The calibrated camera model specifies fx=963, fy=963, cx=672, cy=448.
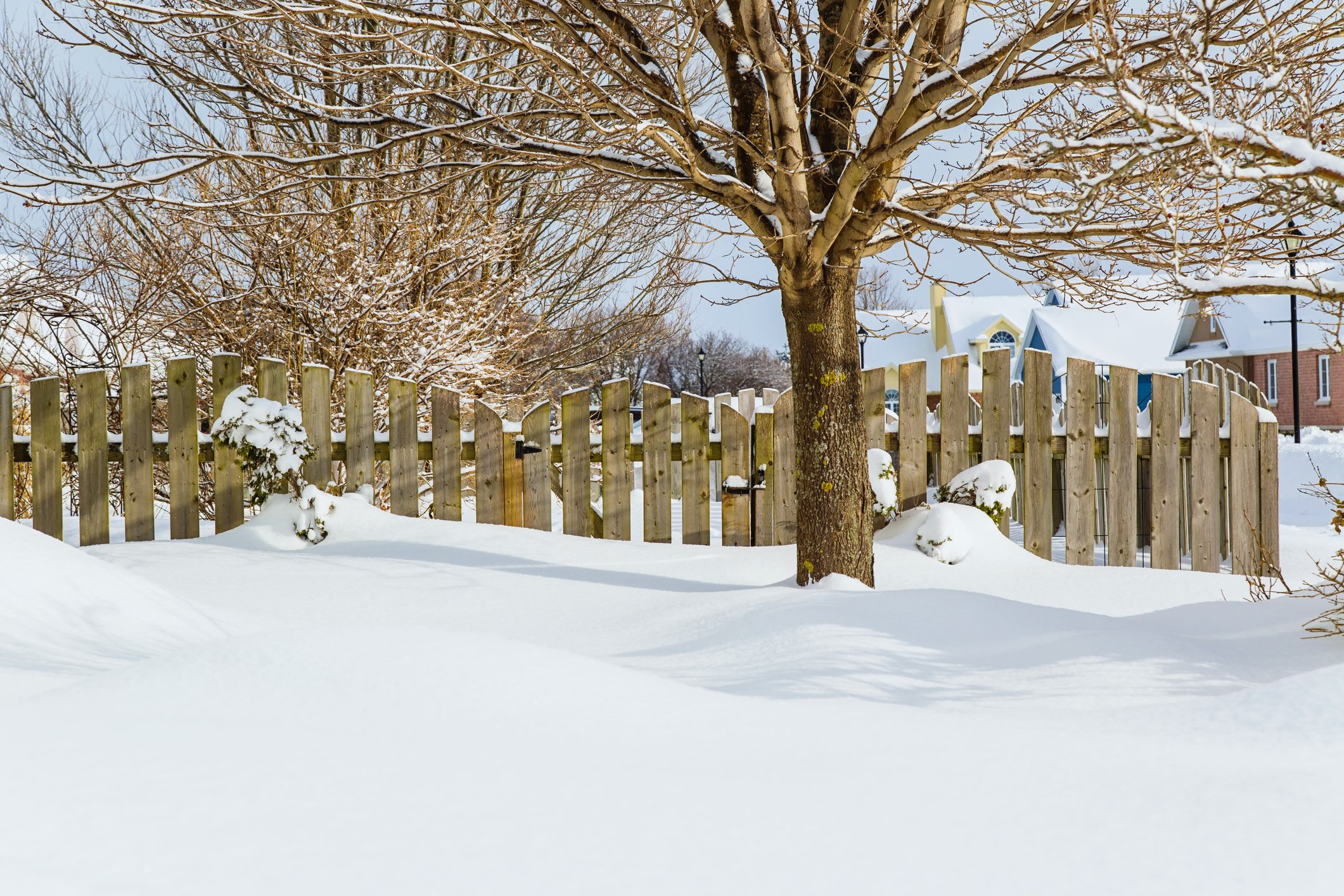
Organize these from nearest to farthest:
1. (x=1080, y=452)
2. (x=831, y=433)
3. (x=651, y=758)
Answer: (x=651, y=758)
(x=831, y=433)
(x=1080, y=452)

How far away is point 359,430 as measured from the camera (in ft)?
22.7

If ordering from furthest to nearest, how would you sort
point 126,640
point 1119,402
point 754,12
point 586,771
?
1. point 1119,402
2. point 754,12
3. point 126,640
4. point 586,771

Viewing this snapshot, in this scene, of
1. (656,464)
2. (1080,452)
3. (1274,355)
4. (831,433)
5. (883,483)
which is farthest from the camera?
(1274,355)

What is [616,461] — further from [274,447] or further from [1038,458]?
[1038,458]

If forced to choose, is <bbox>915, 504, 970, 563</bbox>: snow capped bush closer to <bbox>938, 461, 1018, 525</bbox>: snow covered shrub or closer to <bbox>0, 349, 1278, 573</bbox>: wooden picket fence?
<bbox>938, 461, 1018, 525</bbox>: snow covered shrub

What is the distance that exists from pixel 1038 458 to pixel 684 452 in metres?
2.53

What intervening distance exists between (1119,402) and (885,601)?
3453 millimetres

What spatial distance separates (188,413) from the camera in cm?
689

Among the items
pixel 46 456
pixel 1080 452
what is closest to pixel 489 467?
pixel 46 456

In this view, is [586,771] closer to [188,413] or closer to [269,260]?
[188,413]

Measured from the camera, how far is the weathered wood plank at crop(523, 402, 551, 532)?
22.7 feet

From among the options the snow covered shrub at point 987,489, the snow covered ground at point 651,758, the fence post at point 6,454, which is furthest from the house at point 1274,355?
the fence post at point 6,454

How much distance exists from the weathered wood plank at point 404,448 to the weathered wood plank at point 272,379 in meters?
0.77

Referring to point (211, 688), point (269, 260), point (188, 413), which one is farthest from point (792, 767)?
point (269, 260)
